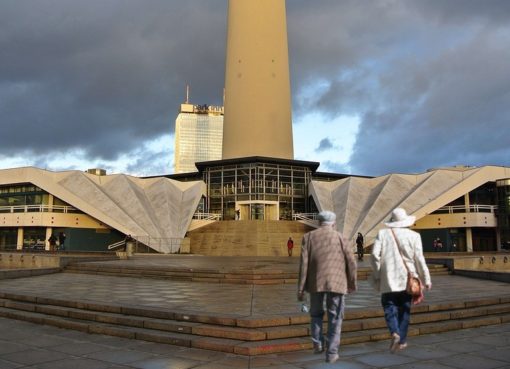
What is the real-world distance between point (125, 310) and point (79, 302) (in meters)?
1.57

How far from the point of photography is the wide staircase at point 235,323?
25.4 feet

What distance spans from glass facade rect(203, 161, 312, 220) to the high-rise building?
121m

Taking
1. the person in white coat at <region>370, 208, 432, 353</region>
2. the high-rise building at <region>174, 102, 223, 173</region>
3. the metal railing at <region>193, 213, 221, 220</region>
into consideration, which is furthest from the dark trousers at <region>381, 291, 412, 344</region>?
the high-rise building at <region>174, 102, 223, 173</region>

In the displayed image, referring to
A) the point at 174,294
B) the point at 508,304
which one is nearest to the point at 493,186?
the point at 508,304

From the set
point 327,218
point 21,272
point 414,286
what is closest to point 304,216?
point 21,272

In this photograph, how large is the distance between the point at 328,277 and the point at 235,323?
2887 mm

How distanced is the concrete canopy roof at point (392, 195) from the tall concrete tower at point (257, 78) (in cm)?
1348

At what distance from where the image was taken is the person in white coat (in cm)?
607

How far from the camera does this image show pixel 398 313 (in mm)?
6230

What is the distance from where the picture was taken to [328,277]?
240 inches

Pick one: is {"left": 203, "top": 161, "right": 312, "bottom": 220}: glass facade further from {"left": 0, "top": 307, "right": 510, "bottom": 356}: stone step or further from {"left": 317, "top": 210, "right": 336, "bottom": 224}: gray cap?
{"left": 317, "top": 210, "right": 336, "bottom": 224}: gray cap

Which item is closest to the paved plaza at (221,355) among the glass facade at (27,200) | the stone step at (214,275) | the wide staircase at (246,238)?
the stone step at (214,275)

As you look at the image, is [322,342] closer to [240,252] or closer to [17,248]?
[240,252]

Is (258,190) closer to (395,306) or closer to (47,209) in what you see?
(47,209)
